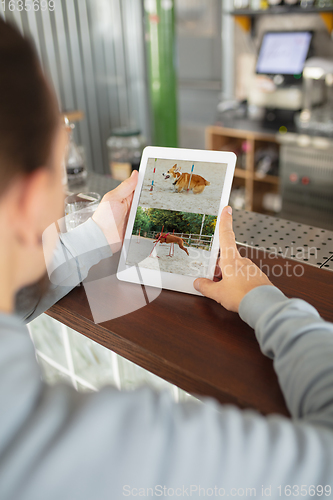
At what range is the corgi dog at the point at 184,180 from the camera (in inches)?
30.4

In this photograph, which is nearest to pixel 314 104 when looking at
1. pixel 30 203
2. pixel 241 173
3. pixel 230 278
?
pixel 241 173

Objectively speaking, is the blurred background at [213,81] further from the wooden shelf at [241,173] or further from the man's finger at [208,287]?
the man's finger at [208,287]

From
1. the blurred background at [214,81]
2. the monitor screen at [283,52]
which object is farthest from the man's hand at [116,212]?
the monitor screen at [283,52]

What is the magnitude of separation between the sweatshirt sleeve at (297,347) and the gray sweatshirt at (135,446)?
0.11 feet

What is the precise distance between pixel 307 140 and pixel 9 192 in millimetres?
2459

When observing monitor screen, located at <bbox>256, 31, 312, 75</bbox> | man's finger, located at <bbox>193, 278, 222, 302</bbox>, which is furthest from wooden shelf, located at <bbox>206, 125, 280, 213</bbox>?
man's finger, located at <bbox>193, 278, 222, 302</bbox>

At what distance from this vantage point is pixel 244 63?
318 centimetres

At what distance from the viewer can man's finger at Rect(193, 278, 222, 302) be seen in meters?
0.68

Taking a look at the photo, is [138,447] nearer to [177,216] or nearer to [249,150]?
[177,216]

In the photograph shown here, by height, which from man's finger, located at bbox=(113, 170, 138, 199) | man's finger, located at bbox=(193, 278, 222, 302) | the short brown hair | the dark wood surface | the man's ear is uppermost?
the short brown hair

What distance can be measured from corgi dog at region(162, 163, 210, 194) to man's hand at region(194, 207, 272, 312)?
0.24 ft

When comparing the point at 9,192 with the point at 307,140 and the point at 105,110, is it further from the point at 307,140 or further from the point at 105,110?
the point at 105,110

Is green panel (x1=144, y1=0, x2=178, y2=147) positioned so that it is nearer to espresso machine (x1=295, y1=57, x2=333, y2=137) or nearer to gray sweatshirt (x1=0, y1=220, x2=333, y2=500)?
espresso machine (x1=295, y1=57, x2=333, y2=137)

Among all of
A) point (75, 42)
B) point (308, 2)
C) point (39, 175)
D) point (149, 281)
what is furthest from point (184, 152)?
point (75, 42)
